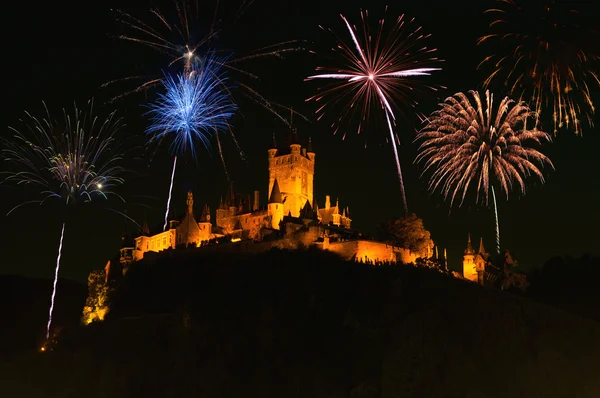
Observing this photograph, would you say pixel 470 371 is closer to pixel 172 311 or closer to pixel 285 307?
pixel 285 307

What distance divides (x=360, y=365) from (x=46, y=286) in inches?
3865

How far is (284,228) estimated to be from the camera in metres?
83.6

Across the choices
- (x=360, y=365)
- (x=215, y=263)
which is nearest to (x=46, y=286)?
(x=215, y=263)

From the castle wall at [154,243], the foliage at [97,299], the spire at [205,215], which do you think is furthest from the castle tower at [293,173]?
the foliage at [97,299]

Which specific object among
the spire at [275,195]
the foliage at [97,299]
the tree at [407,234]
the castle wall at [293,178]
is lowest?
the foliage at [97,299]

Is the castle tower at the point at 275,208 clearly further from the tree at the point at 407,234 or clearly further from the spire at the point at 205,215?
the tree at the point at 407,234

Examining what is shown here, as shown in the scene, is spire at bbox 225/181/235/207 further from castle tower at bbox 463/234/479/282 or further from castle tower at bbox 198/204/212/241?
castle tower at bbox 463/234/479/282

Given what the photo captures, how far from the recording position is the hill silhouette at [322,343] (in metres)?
62.1

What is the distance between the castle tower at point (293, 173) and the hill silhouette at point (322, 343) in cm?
2110

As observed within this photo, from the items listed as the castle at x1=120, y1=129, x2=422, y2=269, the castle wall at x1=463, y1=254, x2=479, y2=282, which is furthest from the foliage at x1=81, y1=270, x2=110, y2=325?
the castle wall at x1=463, y1=254, x2=479, y2=282

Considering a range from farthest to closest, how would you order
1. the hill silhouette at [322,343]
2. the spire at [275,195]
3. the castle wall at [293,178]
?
the castle wall at [293,178]
the spire at [275,195]
the hill silhouette at [322,343]

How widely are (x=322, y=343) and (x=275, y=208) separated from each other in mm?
29278

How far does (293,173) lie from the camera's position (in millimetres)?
97375

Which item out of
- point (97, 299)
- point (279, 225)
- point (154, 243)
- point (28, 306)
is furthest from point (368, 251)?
point (28, 306)
